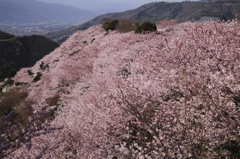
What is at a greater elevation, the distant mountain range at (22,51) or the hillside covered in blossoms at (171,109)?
the hillside covered in blossoms at (171,109)

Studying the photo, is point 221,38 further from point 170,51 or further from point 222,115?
point 222,115

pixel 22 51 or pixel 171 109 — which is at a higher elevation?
pixel 171 109

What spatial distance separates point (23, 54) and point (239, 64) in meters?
122

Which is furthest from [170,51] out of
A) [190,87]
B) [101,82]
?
[101,82]

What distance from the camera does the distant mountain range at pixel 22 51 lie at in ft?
316

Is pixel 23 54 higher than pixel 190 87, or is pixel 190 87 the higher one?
pixel 190 87

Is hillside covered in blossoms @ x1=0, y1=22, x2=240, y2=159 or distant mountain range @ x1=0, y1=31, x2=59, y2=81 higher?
hillside covered in blossoms @ x1=0, y1=22, x2=240, y2=159

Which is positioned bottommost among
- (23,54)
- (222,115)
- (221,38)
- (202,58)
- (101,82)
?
(23,54)

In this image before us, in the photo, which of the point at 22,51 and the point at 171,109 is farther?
the point at 22,51

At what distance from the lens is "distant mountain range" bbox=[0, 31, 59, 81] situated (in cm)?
9629

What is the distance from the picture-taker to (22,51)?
109562 mm

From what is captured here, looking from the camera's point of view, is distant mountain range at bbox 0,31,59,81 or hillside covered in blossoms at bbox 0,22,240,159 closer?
hillside covered in blossoms at bbox 0,22,240,159

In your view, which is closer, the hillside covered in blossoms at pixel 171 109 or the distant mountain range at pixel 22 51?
the hillside covered in blossoms at pixel 171 109

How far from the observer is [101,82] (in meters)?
12.5
